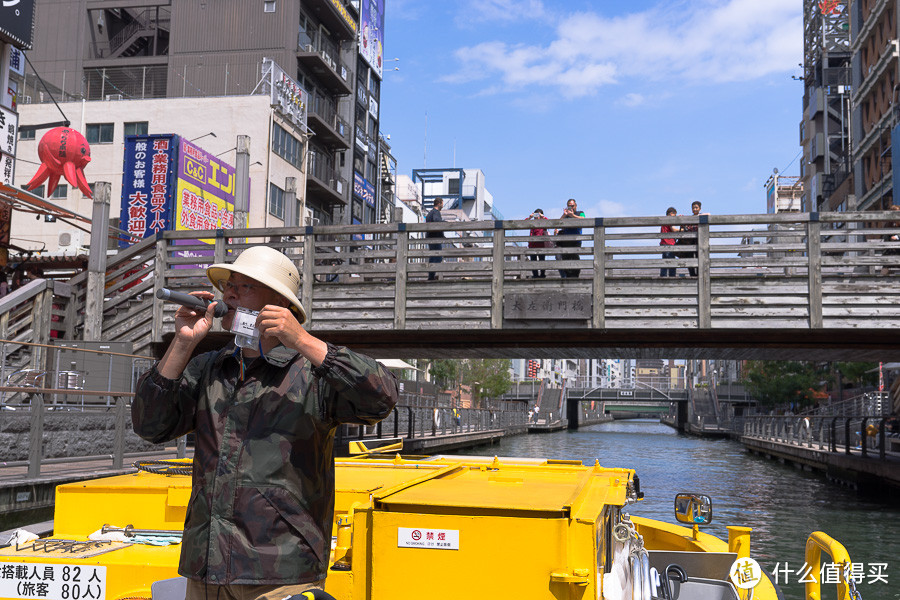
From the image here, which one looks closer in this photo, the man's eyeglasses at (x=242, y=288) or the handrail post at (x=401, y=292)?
the man's eyeglasses at (x=242, y=288)

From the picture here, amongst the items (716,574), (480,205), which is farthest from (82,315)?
(480,205)

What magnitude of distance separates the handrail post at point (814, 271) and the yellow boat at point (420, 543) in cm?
964

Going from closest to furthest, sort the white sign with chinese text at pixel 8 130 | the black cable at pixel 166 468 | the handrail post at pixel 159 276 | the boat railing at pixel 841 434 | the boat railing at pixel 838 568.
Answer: the boat railing at pixel 838 568 < the black cable at pixel 166 468 < the handrail post at pixel 159 276 < the white sign with chinese text at pixel 8 130 < the boat railing at pixel 841 434

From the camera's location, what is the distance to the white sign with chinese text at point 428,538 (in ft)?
11.5

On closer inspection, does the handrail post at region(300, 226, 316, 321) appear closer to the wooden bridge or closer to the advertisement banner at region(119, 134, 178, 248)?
the wooden bridge

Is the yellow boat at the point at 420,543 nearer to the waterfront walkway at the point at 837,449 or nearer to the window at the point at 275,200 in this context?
the waterfront walkway at the point at 837,449

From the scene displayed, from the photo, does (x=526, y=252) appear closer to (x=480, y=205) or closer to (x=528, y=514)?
(x=528, y=514)

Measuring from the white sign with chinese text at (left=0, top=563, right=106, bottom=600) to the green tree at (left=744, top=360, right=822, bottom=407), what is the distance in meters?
52.5

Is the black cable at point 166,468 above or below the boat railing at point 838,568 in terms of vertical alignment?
above

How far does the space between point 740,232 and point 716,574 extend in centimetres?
902

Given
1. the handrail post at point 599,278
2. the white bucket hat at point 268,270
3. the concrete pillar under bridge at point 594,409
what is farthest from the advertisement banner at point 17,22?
the concrete pillar under bridge at point 594,409

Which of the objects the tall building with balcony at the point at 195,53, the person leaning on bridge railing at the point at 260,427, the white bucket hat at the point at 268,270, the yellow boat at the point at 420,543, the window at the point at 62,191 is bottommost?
the yellow boat at the point at 420,543

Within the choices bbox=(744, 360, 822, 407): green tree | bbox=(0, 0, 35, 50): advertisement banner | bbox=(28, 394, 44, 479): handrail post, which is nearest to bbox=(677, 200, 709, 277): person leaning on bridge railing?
bbox=(28, 394, 44, 479): handrail post

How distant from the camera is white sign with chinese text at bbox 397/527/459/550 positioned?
350cm
